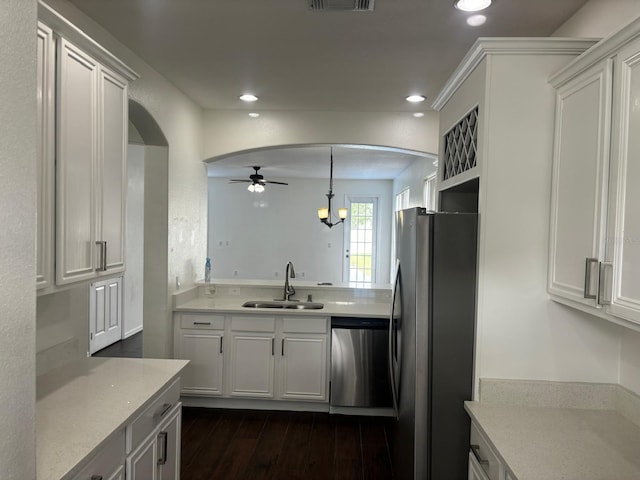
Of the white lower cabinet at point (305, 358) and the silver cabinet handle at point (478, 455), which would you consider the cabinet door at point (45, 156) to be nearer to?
the silver cabinet handle at point (478, 455)

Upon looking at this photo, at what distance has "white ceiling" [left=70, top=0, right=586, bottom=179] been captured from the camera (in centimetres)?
224

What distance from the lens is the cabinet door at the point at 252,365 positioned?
3.70 metres

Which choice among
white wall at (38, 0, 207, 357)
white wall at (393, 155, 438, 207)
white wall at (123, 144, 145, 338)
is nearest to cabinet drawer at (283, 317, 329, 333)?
white wall at (38, 0, 207, 357)

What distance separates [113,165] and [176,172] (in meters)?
1.72

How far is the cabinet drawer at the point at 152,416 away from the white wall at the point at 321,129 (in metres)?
2.72

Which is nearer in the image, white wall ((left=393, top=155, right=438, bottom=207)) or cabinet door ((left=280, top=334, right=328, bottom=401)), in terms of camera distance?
cabinet door ((left=280, top=334, right=328, bottom=401))

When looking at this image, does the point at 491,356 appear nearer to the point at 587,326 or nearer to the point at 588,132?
the point at 587,326

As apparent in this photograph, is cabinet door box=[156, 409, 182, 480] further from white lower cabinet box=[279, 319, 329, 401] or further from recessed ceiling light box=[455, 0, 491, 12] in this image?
recessed ceiling light box=[455, 0, 491, 12]

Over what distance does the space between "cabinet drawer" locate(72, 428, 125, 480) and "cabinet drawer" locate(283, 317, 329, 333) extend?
2094 millimetres

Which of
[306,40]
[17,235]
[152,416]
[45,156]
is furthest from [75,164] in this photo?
[306,40]

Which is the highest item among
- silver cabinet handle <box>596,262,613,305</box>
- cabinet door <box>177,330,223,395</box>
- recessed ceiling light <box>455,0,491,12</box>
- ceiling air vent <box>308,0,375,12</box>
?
recessed ceiling light <box>455,0,491,12</box>

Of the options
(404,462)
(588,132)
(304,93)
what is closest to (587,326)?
(588,132)

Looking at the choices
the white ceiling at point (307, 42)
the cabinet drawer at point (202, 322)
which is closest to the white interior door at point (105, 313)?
the cabinet drawer at point (202, 322)

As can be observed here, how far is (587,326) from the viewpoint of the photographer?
1909mm
